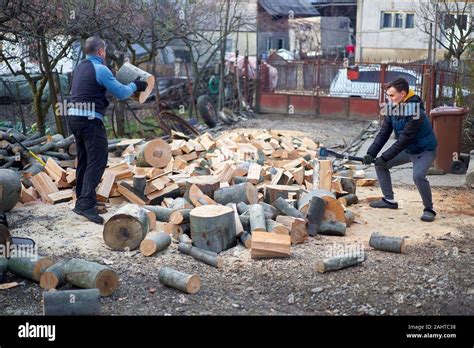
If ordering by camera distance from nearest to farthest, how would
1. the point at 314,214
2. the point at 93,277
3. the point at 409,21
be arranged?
the point at 93,277 → the point at 314,214 → the point at 409,21

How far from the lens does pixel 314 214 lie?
679cm

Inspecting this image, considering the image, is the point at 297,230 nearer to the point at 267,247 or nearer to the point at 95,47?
the point at 267,247

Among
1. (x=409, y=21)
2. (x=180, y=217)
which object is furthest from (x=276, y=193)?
(x=409, y=21)

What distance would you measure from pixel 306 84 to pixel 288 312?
47.4 feet

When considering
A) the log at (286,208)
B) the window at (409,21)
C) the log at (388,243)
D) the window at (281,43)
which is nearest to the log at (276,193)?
the log at (286,208)

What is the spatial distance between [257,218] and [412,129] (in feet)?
6.99

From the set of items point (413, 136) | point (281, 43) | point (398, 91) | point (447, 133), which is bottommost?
point (447, 133)

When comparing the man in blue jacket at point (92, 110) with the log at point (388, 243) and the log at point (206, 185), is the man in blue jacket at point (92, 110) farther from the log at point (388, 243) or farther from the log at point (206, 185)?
the log at point (388, 243)

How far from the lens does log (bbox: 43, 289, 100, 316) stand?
4680 millimetres

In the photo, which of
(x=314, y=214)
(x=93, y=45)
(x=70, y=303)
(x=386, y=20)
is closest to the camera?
(x=70, y=303)

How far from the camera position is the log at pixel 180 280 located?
17.0 feet

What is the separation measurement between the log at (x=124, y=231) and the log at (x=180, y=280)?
2.88 ft

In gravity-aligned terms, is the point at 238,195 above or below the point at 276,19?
below
